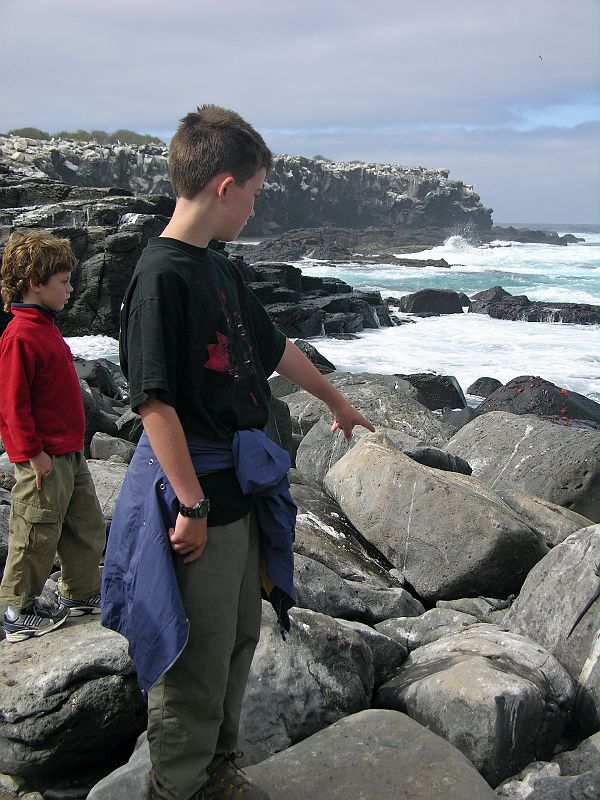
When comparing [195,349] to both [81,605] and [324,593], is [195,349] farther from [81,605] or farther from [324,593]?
[324,593]

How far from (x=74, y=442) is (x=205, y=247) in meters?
1.35

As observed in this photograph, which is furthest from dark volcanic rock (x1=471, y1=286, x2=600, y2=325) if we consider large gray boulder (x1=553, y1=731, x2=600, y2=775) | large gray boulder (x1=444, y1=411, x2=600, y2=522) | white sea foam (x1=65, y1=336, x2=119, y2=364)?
large gray boulder (x1=553, y1=731, x2=600, y2=775)

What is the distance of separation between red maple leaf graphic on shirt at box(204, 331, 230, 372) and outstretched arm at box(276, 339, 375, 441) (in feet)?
1.24

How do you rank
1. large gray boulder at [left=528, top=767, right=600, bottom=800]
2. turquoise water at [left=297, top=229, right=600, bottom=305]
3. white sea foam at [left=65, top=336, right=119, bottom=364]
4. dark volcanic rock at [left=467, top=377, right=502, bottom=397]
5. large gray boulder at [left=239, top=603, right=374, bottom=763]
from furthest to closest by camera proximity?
turquoise water at [left=297, top=229, right=600, bottom=305] < white sea foam at [left=65, top=336, right=119, bottom=364] < dark volcanic rock at [left=467, top=377, right=502, bottom=397] < large gray boulder at [left=239, top=603, right=374, bottom=763] < large gray boulder at [left=528, top=767, right=600, bottom=800]

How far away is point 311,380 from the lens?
2.54 meters

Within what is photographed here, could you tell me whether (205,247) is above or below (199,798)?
above

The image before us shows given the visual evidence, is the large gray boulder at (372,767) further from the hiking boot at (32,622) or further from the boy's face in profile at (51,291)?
the boy's face in profile at (51,291)

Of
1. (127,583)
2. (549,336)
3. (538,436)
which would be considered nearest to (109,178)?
(549,336)

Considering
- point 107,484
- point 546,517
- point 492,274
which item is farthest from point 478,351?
point 492,274

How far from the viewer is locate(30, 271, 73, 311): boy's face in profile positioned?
3.09 meters

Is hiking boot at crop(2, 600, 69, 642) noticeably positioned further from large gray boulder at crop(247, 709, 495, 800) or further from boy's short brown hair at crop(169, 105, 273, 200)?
boy's short brown hair at crop(169, 105, 273, 200)

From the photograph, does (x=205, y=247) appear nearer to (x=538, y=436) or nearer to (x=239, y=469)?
(x=239, y=469)

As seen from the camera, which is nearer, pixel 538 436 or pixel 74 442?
pixel 74 442

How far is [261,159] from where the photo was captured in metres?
2.14
